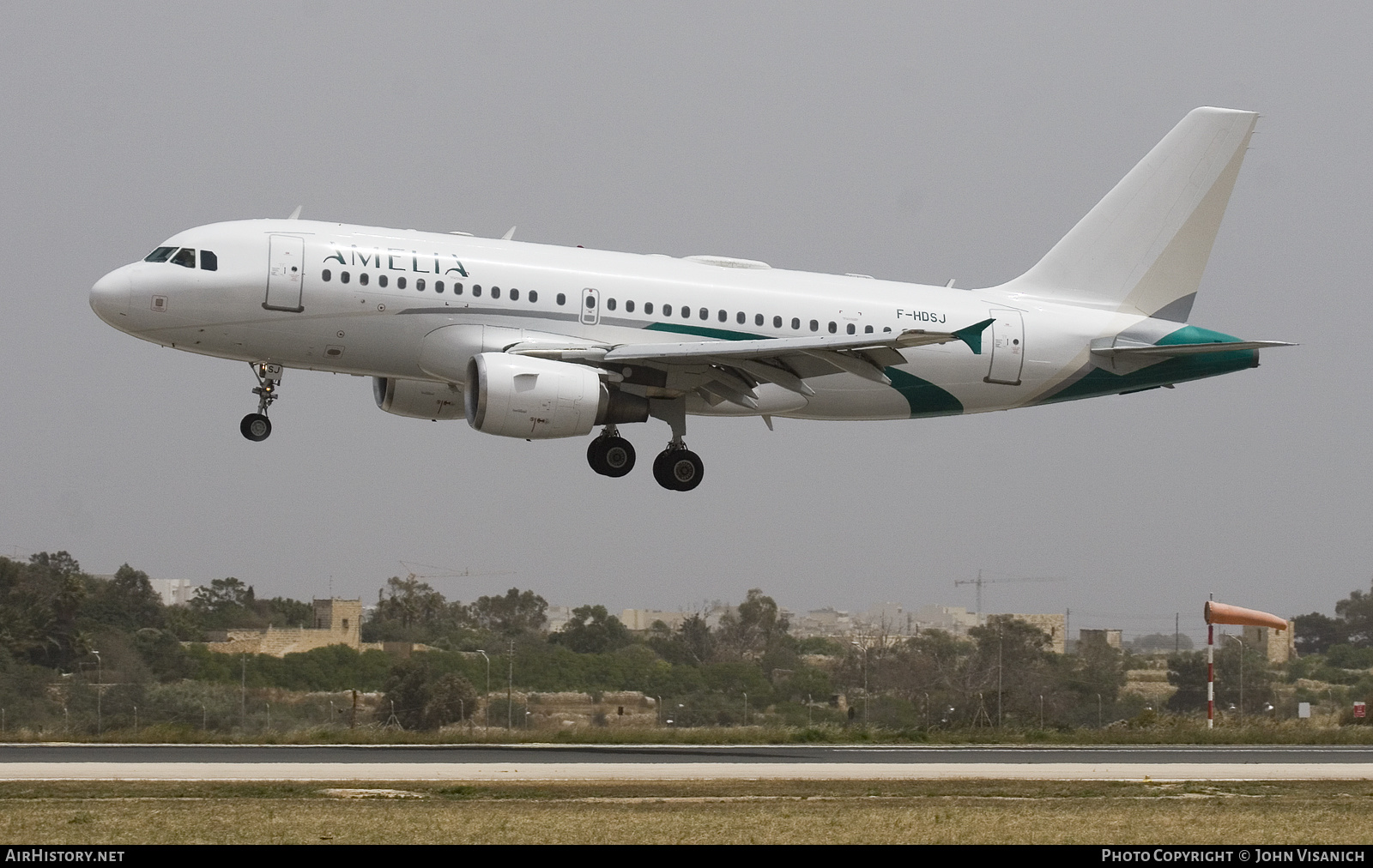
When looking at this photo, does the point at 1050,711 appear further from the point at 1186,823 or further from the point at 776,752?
the point at 1186,823

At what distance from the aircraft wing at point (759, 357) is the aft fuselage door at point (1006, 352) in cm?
368

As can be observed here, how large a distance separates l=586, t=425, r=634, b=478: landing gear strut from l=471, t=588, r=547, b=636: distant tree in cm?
1911

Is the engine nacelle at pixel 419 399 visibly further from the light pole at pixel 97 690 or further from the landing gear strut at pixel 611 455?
the light pole at pixel 97 690

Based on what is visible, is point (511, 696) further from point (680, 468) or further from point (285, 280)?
point (285, 280)

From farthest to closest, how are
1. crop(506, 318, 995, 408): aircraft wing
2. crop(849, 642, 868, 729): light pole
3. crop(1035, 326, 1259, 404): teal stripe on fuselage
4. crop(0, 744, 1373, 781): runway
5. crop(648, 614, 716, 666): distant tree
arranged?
crop(648, 614, 716, 666): distant tree < crop(849, 642, 868, 729): light pole < crop(1035, 326, 1259, 404): teal stripe on fuselage < crop(506, 318, 995, 408): aircraft wing < crop(0, 744, 1373, 781): runway

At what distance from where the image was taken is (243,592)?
61.8 meters

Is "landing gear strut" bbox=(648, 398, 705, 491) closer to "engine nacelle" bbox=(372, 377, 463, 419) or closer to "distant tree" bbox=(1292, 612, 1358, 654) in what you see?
"engine nacelle" bbox=(372, 377, 463, 419)

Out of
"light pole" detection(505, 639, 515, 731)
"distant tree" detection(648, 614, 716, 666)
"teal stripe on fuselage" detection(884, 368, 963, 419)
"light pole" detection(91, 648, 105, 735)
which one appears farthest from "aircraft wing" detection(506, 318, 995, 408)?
"distant tree" detection(648, 614, 716, 666)

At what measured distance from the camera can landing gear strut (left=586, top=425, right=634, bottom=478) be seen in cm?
3788

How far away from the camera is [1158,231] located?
43.3 m

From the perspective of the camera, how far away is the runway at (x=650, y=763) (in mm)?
28875

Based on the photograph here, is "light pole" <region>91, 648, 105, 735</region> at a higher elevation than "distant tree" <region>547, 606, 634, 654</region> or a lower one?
lower
